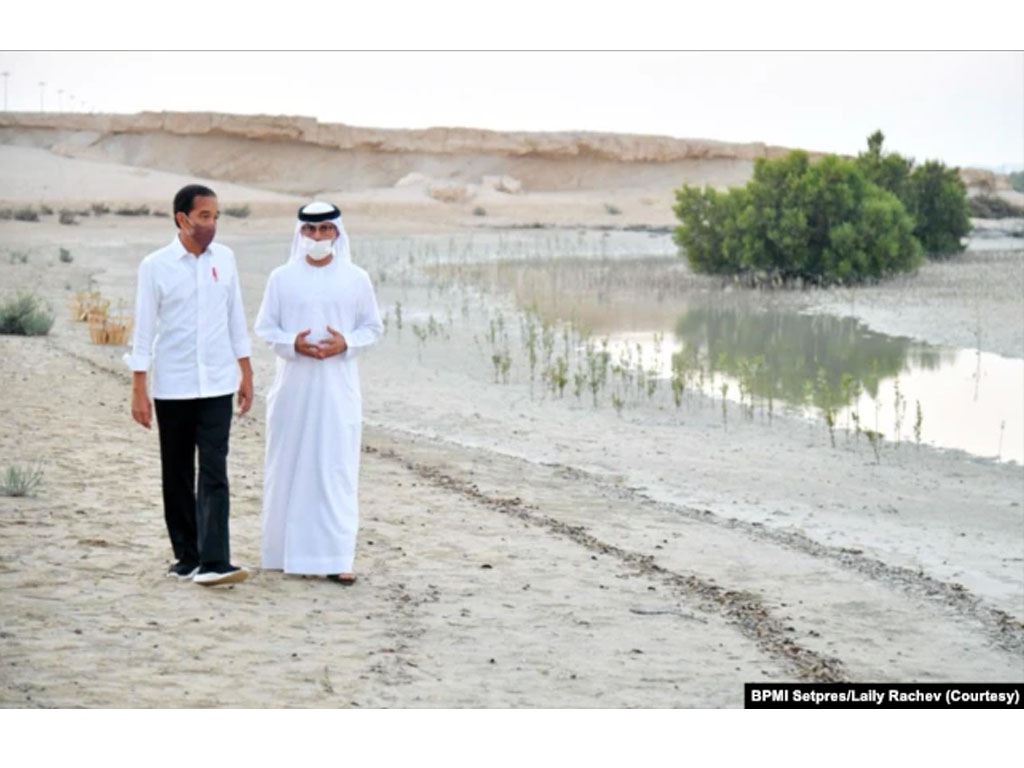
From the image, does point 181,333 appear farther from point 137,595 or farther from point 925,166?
point 925,166

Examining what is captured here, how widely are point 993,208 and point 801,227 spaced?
28.3 metres

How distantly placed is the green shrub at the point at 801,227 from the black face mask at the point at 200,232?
21.3 metres

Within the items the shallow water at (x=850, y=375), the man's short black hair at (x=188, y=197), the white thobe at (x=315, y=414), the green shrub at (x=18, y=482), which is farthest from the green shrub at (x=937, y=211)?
the man's short black hair at (x=188, y=197)

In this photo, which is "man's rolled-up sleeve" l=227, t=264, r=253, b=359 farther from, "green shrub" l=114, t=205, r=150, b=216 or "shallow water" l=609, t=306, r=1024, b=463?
"green shrub" l=114, t=205, r=150, b=216

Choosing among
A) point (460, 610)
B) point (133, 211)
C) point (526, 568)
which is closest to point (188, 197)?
point (460, 610)

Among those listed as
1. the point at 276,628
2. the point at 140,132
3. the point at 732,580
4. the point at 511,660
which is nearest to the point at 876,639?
the point at 732,580

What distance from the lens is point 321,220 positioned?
19.1ft

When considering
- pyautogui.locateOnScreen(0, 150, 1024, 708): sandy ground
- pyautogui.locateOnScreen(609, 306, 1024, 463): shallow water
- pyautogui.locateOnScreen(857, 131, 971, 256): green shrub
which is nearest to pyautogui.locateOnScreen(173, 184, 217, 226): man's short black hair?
pyautogui.locateOnScreen(0, 150, 1024, 708): sandy ground

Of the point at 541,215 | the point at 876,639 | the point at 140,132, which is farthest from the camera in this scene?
the point at 140,132

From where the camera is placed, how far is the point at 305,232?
5.88m

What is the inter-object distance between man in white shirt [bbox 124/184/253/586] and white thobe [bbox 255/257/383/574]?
0.86 feet

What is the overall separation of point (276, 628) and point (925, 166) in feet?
101

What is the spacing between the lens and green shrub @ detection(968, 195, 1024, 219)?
2012 inches

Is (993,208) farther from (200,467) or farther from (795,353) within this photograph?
(200,467)
